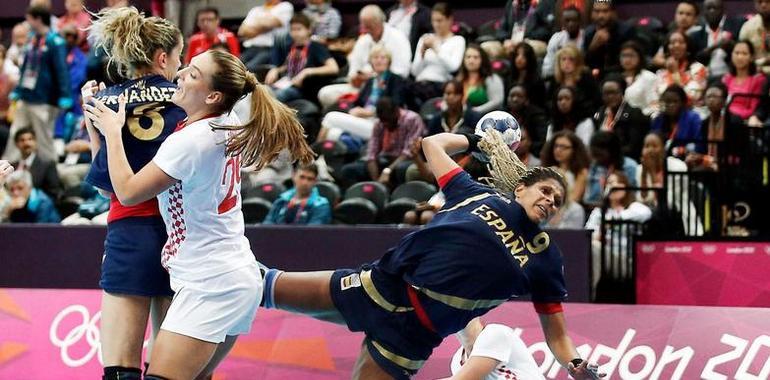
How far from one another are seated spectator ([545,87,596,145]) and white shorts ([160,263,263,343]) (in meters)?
5.54

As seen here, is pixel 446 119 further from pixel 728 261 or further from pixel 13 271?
pixel 13 271

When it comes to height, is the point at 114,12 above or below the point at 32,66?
above

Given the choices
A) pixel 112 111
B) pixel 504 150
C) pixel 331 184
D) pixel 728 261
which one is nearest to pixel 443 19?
pixel 331 184

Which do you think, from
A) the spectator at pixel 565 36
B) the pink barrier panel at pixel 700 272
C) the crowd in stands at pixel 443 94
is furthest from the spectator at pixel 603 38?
the pink barrier panel at pixel 700 272

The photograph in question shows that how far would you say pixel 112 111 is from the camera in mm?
4727

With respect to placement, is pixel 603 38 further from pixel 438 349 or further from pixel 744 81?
pixel 438 349

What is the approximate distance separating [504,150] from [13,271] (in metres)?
5.44

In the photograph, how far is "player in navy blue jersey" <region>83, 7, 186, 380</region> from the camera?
4.91m

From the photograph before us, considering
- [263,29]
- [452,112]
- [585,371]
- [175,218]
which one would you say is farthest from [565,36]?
[175,218]

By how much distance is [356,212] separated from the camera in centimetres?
948

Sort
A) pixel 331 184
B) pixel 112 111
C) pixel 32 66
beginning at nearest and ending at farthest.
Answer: pixel 112 111 < pixel 331 184 < pixel 32 66

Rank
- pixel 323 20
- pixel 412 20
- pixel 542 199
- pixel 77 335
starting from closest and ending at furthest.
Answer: pixel 542 199, pixel 77 335, pixel 412 20, pixel 323 20

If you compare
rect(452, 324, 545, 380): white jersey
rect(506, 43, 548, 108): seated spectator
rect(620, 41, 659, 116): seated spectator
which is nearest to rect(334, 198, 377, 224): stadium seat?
rect(506, 43, 548, 108): seated spectator

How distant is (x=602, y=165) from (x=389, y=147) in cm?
192
